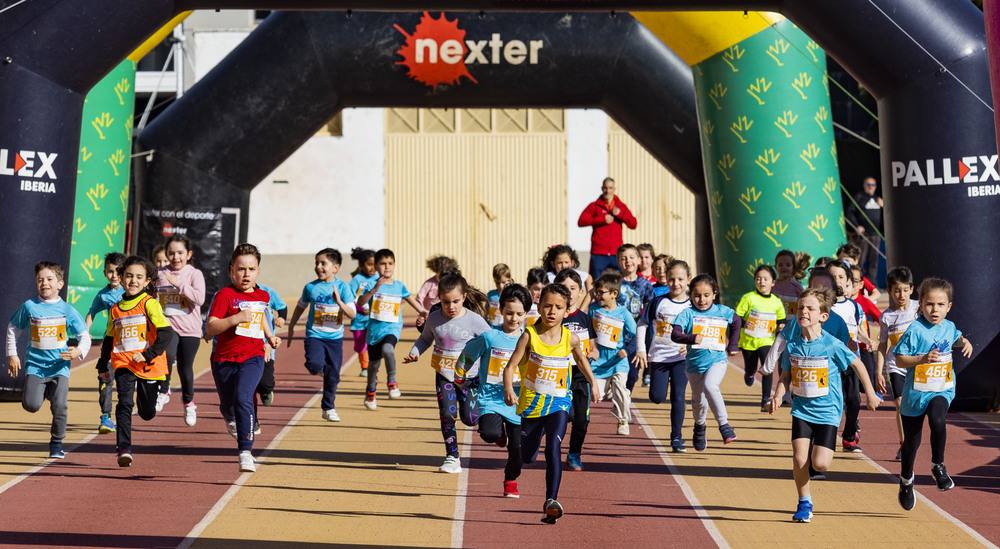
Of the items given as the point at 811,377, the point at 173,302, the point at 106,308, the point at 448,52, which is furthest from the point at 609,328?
the point at 448,52

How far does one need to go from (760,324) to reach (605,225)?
4806mm

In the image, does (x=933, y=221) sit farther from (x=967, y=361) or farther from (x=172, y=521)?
(x=172, y=521)

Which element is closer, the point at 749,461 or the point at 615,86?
the point at 749,461

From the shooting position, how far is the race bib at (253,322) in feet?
29.3

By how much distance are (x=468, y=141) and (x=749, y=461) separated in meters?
23.2

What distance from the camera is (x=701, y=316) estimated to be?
10.1 metres

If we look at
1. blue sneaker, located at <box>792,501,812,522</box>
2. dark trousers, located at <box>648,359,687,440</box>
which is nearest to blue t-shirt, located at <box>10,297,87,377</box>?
dark trousers, located at <box>648,359,687,440</box>

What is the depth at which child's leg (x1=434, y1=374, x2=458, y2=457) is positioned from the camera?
30.1 feet

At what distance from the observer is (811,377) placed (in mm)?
7660

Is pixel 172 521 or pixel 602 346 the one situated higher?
pixel 602 346

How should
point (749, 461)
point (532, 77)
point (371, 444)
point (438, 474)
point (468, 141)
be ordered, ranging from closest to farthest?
point (438, 474) < point (749, 461) < point (371, 444) < point (532, 77) < point (468, 141)

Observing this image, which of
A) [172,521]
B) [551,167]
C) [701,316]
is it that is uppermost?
[551,167]

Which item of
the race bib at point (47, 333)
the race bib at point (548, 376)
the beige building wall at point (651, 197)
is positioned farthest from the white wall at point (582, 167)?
the race bib at point (548, 376)

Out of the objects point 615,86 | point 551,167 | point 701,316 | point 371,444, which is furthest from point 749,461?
point 551,167
